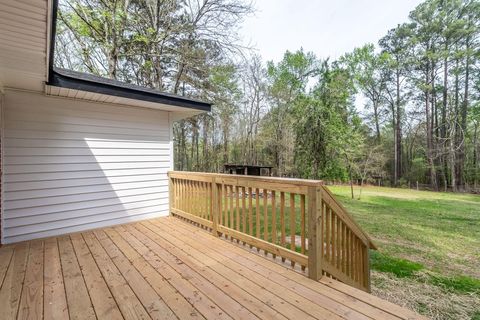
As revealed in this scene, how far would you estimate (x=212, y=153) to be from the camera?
16.2 metres

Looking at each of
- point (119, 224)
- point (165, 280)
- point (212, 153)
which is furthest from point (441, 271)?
point (212, 153)

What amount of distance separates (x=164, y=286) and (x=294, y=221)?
139 centimetres

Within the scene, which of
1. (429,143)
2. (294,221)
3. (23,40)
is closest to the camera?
(23,40)

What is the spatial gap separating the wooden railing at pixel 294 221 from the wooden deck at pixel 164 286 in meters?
0.19

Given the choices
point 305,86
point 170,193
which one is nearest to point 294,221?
point 170,193

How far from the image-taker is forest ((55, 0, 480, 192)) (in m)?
8.30

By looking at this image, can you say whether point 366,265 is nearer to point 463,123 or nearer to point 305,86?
point 305,86

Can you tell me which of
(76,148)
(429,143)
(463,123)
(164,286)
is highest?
(463,123)

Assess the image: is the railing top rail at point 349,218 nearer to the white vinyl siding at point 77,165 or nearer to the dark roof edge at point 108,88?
the dark roof edge at point 108,88

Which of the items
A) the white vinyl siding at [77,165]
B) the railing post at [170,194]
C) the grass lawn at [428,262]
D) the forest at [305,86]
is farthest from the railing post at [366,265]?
the forest at [305,86]

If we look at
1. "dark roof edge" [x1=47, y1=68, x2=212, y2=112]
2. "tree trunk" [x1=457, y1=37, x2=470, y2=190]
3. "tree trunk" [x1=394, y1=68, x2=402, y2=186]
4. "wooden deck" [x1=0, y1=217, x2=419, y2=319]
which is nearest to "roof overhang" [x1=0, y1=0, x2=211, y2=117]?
"dark roof edge" [x1=47, y1=68, x2=212, y2=112]

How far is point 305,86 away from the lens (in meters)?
17.3

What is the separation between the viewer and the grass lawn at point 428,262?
296cm

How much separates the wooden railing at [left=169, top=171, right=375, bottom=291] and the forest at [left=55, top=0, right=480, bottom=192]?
6.00 m
